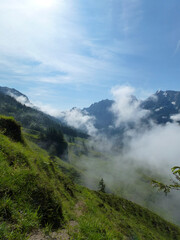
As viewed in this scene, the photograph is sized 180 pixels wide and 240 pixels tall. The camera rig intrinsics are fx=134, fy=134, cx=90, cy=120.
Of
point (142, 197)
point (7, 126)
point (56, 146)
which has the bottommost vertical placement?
point (142, 197)

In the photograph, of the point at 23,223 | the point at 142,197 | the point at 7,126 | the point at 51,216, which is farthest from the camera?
the point at 142,197

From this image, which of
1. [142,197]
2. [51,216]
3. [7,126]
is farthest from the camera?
[142,197]

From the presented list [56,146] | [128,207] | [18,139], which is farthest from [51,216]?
[56,146]

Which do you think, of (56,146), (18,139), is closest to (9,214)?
(18,139)

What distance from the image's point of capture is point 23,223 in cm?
469

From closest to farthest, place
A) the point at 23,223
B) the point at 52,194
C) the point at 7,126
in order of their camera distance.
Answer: the point at 23,223 < the point at 52,194 < the point at 7,126

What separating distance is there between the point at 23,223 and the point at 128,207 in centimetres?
3541

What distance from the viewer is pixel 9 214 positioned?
472cm

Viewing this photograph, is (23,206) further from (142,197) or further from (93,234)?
(142,197)

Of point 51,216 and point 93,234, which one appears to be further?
point 51,216

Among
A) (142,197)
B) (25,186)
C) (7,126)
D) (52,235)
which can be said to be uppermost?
(7,126)

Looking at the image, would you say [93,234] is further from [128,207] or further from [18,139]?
[128,207]

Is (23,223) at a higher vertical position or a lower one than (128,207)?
higher

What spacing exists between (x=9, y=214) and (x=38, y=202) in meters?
1.59
